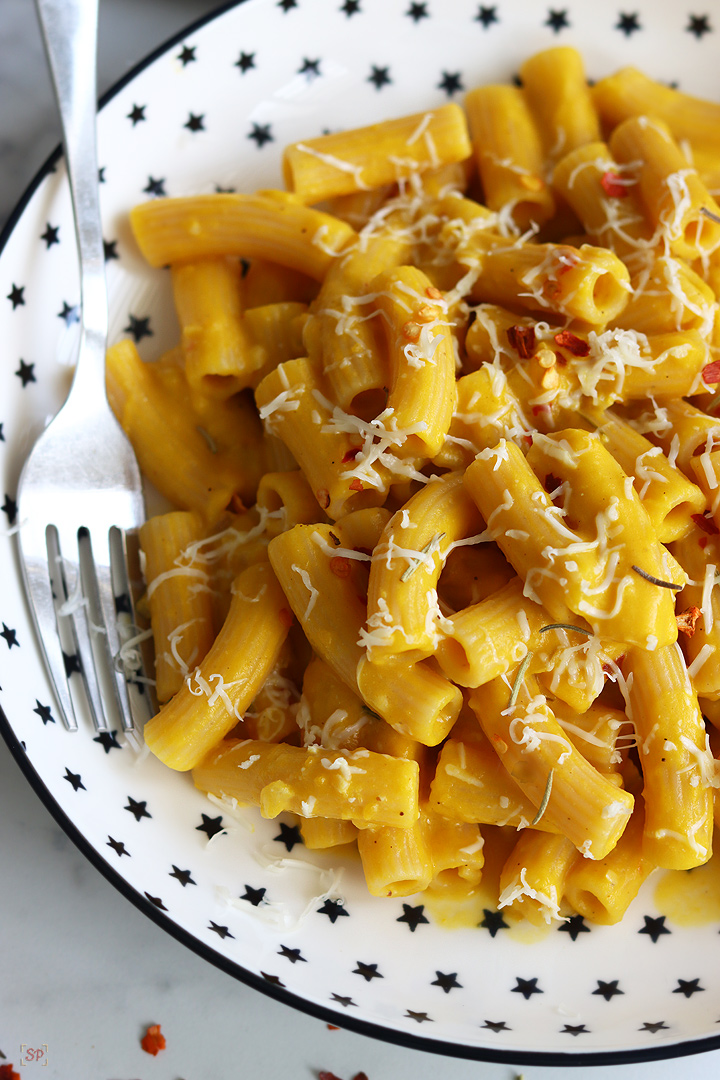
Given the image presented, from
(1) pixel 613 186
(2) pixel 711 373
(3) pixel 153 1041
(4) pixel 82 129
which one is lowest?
(3) pixel 153 1041

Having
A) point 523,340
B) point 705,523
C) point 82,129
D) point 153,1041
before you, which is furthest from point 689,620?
point 82,129

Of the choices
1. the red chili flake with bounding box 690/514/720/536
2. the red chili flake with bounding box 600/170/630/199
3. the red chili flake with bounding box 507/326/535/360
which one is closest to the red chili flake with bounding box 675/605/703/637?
the red chili flake with bounding box 690/514/720/536

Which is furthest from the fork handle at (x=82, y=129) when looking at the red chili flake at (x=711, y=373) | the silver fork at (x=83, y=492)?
the red chili flake at (x=711, y=373)

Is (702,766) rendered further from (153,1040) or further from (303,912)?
(153,1040)

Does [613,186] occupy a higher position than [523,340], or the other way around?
[613,186]

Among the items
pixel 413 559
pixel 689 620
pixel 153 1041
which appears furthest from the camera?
pixel 153 1041

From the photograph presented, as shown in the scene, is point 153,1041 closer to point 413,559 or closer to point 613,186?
point 413,559

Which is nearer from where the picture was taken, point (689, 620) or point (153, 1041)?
point (689, 620)

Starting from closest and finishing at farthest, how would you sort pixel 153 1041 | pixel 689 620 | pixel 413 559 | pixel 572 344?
pixel 413 559 → pixel 689 620 → pixel 572 344 → pixel 153 1041
